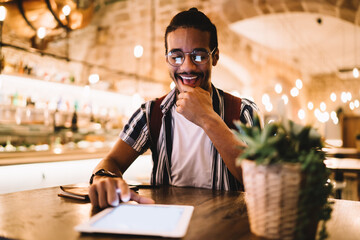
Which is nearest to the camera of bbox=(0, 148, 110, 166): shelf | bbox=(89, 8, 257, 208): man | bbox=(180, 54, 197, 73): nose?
bbox=(89, 8, 257, 208): man

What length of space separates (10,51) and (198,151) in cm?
437

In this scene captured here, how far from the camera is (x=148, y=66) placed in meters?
6.52

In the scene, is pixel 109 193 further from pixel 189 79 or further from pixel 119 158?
pixel 189 79

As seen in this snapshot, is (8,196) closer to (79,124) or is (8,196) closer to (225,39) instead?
(79,124)

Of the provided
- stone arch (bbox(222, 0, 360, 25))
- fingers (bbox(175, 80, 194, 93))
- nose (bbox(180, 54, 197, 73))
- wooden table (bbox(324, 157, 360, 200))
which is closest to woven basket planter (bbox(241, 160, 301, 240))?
fingers (bbox(175, 80, 194, 93))

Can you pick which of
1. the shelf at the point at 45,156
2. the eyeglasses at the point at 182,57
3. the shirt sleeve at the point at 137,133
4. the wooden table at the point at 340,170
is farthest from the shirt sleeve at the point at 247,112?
the shelf at the point at 45,156

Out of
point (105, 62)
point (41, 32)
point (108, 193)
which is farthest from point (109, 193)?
point (105, 62)

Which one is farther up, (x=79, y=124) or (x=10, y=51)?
(x=10, y=51)

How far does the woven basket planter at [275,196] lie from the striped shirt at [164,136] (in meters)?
0.74

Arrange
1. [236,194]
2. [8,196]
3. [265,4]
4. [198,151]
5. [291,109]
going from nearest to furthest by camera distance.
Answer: [8,196]
[236,194]
[198,151]
[265,4]
[291,109]

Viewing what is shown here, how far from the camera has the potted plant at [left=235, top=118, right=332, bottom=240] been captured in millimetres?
645

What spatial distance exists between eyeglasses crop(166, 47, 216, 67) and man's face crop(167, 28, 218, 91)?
0.04 ft

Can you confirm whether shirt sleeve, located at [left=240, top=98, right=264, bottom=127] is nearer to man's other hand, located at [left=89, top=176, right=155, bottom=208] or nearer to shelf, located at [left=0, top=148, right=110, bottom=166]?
man's other hand, located at [left=89, top=176, right=155, bottom=208]

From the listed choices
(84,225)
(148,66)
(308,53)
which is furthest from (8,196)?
(308,53)
